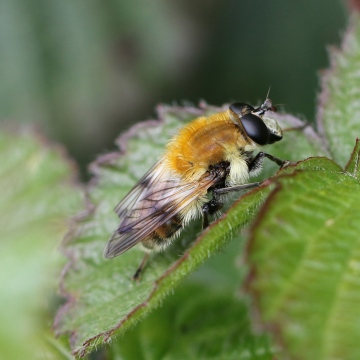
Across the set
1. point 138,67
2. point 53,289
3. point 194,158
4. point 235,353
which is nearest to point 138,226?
point 194,158

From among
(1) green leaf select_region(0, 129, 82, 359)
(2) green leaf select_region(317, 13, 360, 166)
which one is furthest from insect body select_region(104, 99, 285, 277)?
(1) green leaf select_region(0, 129, 82, 359)

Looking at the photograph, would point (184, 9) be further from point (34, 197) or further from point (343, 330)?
point (343, 330)

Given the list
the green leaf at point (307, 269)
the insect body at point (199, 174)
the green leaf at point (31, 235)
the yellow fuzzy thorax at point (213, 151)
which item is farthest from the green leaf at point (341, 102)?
the green leaf at point (31, 235)

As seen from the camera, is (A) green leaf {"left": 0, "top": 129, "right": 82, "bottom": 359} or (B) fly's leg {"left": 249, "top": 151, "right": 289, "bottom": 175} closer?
(B) fly's leg {"left": 249, "top": 151, "right": 289, "bottom": 175}

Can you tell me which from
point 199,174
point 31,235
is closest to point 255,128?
point 199,174

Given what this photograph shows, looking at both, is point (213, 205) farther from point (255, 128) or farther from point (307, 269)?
point (307, 269)

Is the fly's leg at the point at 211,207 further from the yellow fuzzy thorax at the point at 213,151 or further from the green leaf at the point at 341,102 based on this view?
the green leaf at the point at 341,102

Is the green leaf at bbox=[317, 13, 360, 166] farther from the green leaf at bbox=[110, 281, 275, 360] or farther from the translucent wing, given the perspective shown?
the green leaf at bbox=[110, 281, 275, 360]
